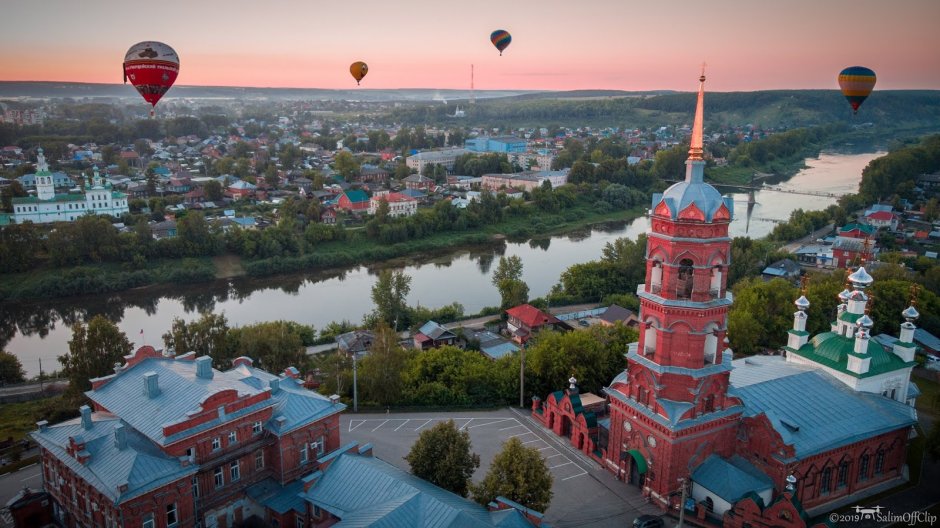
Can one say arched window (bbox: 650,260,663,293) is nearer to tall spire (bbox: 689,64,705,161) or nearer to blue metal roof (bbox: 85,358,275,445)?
tall spire (bbox: 689,64,705,161)

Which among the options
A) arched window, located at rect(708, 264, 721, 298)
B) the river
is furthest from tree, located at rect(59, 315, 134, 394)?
arched window, located at rect(708, 264, 721, 298)

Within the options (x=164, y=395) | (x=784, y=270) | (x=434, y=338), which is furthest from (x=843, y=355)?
(x=784, y=270)

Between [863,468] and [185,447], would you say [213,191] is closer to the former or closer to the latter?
[185,447]

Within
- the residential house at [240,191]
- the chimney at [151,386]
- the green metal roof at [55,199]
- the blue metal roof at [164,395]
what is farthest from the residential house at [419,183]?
the chimney at [151,386]

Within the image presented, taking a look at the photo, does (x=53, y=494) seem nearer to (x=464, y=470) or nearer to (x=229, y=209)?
(x=464, y=470)

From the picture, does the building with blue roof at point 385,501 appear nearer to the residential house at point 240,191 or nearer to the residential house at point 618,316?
the residential house at point 618,316

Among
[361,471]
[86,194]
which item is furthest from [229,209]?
[361,471]
